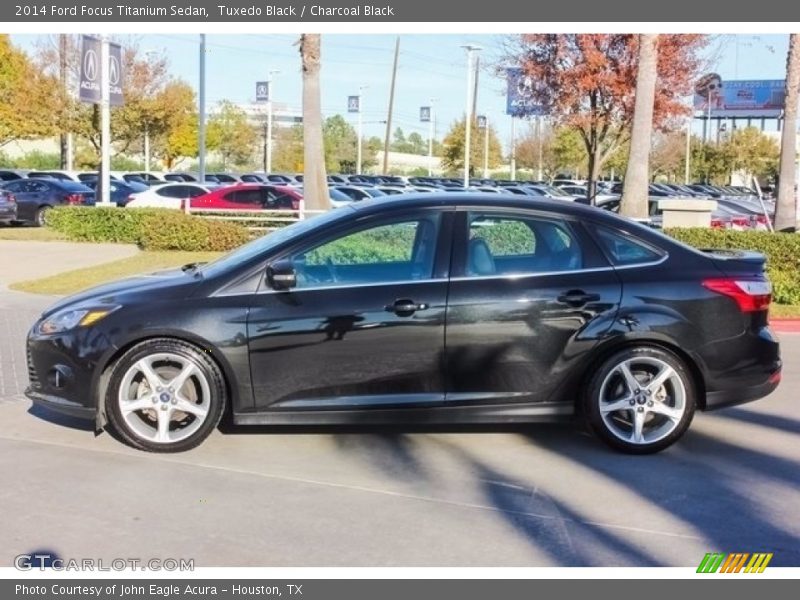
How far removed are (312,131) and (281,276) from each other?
14.9 meters

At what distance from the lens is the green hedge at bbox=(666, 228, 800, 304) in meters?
13.0

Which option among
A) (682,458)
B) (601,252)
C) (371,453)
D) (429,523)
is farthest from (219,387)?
(682,458)

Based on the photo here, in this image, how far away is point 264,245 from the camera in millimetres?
6316

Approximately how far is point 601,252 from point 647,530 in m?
1.97

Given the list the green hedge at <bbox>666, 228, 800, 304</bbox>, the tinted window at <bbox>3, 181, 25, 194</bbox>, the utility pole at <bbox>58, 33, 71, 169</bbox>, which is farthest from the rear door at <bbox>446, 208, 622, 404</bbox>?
the utility pole at <bbox>58, 33, 71, 169</bbox>

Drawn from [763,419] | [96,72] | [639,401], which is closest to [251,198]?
[96,72]

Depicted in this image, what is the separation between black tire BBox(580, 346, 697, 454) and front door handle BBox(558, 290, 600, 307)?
391 mm

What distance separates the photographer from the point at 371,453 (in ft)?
19.9

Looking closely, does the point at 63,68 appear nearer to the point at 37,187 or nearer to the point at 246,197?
the point at 37,187

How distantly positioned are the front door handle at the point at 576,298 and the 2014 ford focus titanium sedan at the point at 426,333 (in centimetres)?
1

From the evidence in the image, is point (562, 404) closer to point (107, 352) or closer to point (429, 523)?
point (429, 523)

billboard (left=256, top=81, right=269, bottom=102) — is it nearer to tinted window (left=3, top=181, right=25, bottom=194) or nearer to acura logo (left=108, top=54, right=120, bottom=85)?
tinted window (left=3, top=181, right=25, bottom=194)

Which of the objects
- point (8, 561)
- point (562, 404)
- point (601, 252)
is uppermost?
point (601, 252)

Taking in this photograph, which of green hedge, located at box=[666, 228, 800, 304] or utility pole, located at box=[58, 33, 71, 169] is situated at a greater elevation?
utility pole, located at box=[58, 33, 71, 169]
